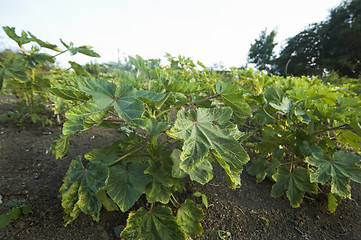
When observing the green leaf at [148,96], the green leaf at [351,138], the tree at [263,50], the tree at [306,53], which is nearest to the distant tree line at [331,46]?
the tree at [306,53]

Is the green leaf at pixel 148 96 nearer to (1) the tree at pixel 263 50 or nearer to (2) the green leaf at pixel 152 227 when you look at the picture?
(2) the green leaf at pixel 152 227

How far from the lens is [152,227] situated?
107 centimetres

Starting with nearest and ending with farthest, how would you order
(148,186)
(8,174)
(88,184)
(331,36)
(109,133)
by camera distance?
(88,184) → (148,186) → (8,174) → (109,133) → (331,36)

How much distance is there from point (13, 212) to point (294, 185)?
70.4 inches

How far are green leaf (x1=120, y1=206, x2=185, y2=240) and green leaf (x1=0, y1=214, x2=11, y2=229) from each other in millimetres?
684

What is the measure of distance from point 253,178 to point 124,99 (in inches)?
56.2

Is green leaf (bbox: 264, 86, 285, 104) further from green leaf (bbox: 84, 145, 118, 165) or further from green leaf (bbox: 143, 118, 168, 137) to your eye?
green leaf (bbox: 84, 145, 118, 165)

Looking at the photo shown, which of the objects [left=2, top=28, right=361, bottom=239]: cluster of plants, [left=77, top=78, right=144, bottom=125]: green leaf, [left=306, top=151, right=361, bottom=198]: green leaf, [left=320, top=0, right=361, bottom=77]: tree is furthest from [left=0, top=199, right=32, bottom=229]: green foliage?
[left=320, top=0, right=361, bottom=77]: tree

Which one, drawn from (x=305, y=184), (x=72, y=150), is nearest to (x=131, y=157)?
(x=72, y=150)

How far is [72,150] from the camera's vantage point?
72.2 inches

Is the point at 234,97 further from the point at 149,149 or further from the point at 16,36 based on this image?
the point at 16,36

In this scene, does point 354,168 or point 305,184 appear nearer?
point 354,168

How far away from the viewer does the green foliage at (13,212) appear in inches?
43.2

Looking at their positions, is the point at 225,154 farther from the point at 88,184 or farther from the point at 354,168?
the point at 354,168
